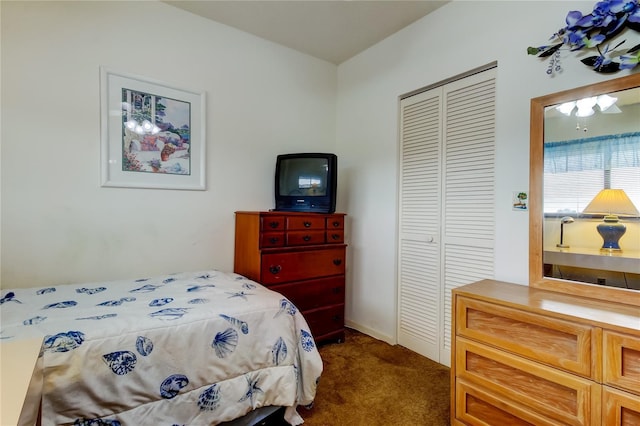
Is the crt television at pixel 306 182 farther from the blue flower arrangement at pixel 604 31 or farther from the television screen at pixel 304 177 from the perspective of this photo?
the blue flower arrangement at pixel 604 31

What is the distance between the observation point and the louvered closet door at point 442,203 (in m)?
2.11

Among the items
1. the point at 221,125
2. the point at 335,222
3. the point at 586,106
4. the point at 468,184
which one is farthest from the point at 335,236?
the point at 586,106

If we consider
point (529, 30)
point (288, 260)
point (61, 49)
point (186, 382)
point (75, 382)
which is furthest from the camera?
point (288, 260)

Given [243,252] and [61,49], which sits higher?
[61,49]

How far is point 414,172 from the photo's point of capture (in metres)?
2.55

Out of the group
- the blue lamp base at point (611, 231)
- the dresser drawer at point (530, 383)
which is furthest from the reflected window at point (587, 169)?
the dresser drawer at point (530, 383)

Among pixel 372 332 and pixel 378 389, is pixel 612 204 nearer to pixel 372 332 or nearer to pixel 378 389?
pixel 378 389

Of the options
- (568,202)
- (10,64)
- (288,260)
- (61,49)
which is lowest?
(288,260)

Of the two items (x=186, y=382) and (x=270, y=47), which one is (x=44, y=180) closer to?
(x=186, y=382)

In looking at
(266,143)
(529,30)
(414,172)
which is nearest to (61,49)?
(266,143)

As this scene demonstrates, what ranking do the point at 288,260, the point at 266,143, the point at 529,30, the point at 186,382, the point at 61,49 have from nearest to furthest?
1. the point at 186,382
2. the point at 529,30
3. the point at 61,49
4. the point at 288,260
5. the point at 266,143

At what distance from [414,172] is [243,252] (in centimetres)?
150

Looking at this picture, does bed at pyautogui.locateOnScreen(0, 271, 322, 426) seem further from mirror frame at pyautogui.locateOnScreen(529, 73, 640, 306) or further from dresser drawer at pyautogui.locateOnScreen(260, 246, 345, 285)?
mirror frame at pyautogui.locateOnScreen(529, 73, 640, 306)

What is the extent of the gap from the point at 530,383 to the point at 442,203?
50.1 inches
